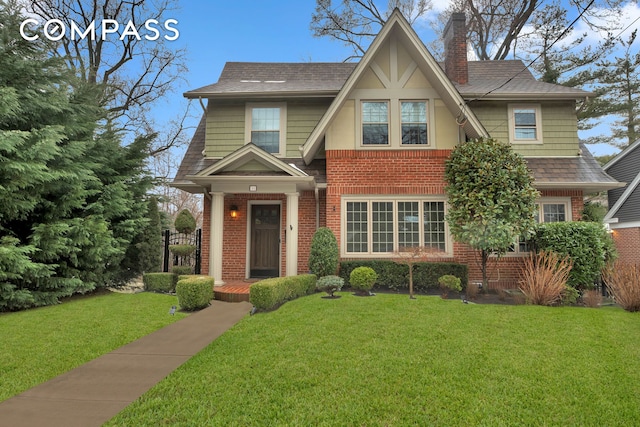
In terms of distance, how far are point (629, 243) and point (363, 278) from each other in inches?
565

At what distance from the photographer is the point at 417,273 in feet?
28.2

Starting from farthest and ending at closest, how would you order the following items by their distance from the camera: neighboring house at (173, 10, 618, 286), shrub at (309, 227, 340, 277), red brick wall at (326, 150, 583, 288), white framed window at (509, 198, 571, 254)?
white framed window at (509, 198, 571, 254) < red brick wall at (326, 150, 583, 288) < neighboring house at (173, 10, 618, 286) < shrub at (309, 227, 340, 277)

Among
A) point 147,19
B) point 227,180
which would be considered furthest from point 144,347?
point 147,19

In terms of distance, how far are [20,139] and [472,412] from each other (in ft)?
27.2

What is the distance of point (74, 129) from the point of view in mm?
7797

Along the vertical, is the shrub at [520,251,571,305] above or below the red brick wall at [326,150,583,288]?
below

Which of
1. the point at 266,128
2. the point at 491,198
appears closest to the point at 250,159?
the point at 266,128

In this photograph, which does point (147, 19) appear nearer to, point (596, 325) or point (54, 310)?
point (54, 310)

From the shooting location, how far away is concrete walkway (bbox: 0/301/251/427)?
2934 mm

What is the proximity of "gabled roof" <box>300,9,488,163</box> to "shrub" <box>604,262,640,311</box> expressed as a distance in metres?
4.37

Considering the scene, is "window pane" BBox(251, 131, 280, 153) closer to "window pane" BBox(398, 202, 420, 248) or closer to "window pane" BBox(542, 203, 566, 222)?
"window pane" BBox(398, 202, 420, 248)

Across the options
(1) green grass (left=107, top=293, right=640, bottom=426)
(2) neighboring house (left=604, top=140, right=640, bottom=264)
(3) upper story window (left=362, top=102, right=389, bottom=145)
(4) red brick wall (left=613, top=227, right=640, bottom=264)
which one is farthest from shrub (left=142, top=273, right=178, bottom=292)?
(4) red brick wall (left=613, top=227, right=640, bottom=264)

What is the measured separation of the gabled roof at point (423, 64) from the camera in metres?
8.87

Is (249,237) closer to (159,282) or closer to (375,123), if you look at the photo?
(159,282)
